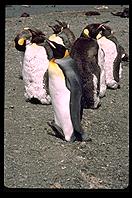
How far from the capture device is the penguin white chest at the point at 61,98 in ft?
8.34

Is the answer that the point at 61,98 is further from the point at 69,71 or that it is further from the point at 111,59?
the point at 111,59

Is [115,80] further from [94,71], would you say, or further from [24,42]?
[24,42]

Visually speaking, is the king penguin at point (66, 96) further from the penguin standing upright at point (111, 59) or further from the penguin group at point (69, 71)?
the penguin standing upright at point (111, 59)

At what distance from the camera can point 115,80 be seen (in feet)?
11.3

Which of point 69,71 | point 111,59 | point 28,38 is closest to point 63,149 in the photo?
point 69,71

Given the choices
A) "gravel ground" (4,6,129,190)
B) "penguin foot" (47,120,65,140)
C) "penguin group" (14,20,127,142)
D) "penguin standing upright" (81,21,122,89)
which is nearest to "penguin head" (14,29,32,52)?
"penguin group" (14,20,127,142)

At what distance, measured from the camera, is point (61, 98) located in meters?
2.55

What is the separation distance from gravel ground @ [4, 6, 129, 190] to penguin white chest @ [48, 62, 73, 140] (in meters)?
0.10

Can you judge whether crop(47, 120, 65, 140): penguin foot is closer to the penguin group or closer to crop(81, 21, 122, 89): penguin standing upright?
the penguin group

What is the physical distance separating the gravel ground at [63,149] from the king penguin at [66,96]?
0.06m

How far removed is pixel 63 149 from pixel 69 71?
41cm

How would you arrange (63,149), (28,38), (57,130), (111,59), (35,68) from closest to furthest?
1. (63,149)
2. (57,130)
3. (35,68)
4. (28,38)
5. (111,59)

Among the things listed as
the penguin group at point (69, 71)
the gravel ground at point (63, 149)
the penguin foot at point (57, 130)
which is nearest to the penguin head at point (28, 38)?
the penguin group at point (69, 71)

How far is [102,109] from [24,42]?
2.19 ft
